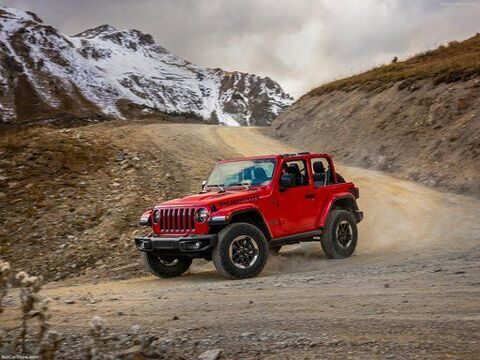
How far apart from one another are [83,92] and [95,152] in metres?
185

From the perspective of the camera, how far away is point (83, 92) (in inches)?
7692

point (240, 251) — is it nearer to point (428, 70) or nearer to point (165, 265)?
point (165, 265)

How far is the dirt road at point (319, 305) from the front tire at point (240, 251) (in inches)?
11.5

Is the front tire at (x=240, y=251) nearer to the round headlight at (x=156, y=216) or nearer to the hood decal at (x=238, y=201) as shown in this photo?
the hood decal at (x=238, y=201)

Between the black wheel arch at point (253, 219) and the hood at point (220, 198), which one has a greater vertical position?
the hood at point (220, 198)

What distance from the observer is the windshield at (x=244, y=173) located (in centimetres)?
1035

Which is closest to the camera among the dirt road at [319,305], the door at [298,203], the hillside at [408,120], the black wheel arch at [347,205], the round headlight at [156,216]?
the dirt road at [319,305]

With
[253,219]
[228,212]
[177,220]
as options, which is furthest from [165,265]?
[228,212]

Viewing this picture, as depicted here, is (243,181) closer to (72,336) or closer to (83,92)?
(72,336)

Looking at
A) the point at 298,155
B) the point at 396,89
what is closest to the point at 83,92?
the point at 396,89

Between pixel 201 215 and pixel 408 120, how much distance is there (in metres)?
18.4

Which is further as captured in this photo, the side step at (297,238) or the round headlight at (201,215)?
the side step at (297,238)

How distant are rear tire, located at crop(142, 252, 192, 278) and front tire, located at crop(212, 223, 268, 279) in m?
1.33

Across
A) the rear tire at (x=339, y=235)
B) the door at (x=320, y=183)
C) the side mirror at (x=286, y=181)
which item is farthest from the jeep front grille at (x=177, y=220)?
the rear tire at (x=339, y=235)
